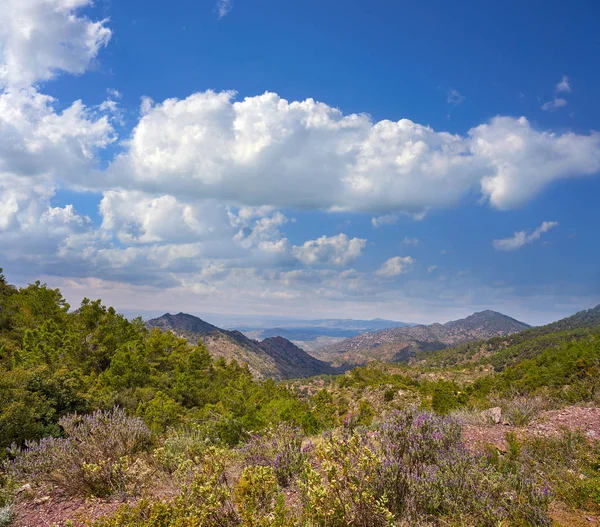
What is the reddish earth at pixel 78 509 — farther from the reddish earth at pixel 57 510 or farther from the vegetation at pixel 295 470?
the vegetation at pixel 295 470

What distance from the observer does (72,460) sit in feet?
20.5

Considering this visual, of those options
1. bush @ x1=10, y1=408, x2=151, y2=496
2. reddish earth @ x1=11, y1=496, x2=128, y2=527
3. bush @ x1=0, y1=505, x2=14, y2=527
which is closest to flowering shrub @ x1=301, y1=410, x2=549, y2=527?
reddish earth @ x1=11, y1=496, x2=128, y2=527

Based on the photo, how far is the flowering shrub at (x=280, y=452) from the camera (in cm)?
641

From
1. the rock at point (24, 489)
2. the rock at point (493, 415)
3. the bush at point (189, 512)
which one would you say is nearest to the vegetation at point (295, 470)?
the bush at point (189, 512)

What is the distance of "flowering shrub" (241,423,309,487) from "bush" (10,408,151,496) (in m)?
2.38

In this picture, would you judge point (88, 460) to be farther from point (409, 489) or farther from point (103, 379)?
point (103, 379)

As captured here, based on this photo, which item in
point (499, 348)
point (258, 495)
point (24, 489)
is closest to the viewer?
point (258, 495)

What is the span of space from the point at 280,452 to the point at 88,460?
3.62 metres

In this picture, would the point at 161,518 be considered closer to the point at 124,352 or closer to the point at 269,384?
the point at 124,352

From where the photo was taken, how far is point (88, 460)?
629cm

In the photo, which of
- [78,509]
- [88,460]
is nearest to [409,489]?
A: [78,509]

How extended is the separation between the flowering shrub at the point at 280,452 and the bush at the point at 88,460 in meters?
2.38

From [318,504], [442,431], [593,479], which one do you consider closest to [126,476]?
[318,504]

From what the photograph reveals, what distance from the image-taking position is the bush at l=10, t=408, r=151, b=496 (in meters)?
6.09
